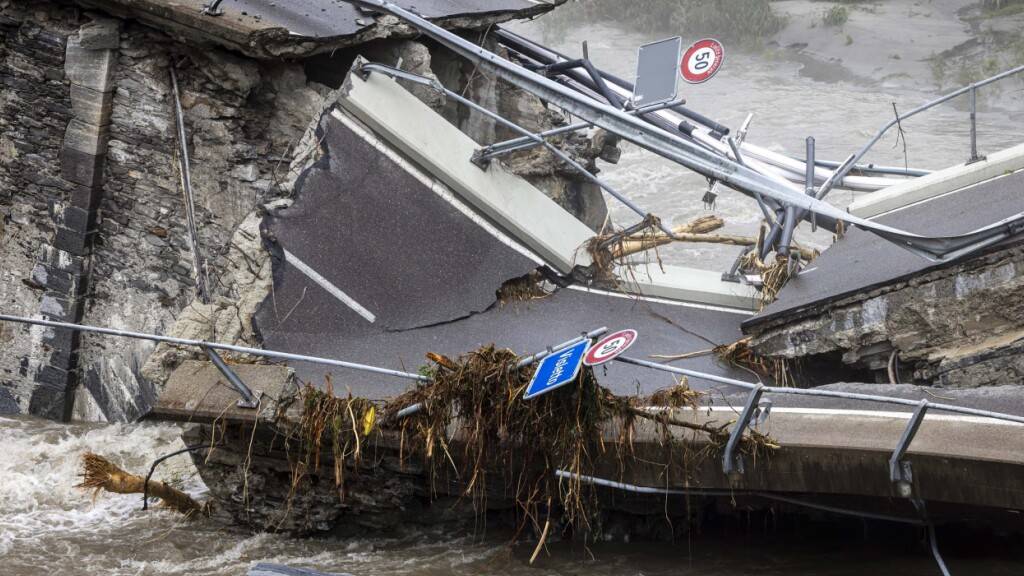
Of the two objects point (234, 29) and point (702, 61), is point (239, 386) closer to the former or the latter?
point (234, 29)

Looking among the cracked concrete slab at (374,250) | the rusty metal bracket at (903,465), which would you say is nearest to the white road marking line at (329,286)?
the cracked concrete slab at (374,250)

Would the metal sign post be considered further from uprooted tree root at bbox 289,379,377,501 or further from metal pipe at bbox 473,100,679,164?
uprooted tree root at bbox 289,379,377,501

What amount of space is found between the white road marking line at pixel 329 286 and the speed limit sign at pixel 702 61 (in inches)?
101

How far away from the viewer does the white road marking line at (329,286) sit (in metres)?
6.51

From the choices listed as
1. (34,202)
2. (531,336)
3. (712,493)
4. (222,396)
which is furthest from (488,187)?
(34,202)

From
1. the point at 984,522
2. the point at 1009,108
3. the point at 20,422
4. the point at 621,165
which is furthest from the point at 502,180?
the point at 1009,108

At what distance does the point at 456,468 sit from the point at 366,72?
122 inches

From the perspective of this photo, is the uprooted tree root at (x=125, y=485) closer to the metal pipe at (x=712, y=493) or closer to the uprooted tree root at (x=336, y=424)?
the uprooted tree root at (x=336, y=424)

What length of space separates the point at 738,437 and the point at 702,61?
324 cm

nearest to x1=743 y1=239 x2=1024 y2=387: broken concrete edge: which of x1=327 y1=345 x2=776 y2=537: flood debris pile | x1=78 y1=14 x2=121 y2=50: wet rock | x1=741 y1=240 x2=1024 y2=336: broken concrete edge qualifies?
x1=741 y1=240 x2=1024 y2=336: broken concrete edge

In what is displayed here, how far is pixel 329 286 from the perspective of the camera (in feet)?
21.6

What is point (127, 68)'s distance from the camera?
8.13m

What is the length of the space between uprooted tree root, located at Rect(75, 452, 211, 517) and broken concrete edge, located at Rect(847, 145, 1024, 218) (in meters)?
4.79

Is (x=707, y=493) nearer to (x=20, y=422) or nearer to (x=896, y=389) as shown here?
(x=896, y=389)
